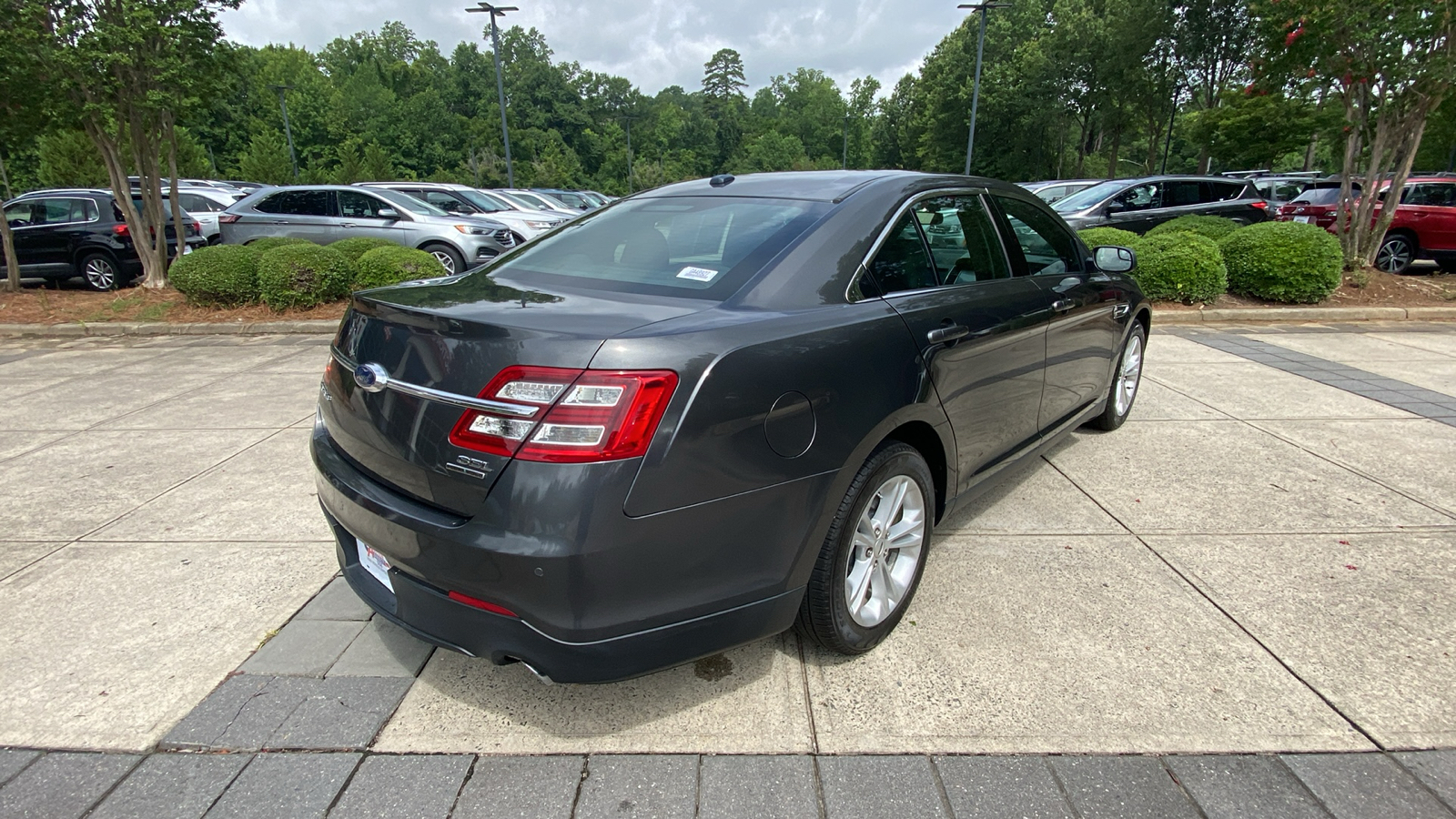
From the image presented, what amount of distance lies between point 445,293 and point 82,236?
489 inches

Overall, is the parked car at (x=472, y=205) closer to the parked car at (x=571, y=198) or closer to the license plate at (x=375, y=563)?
the parked car at (x=571, y=198)

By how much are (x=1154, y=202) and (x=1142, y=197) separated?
21 centimetres

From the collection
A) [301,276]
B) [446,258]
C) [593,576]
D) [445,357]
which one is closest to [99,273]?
[301,276]

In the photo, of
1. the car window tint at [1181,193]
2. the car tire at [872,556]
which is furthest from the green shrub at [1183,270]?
the car tire at [872,556]

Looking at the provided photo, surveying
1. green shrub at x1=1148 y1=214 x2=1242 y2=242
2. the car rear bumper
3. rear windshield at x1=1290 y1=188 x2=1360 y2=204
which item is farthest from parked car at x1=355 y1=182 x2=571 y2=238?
rear windshield at x1=1290 y1=188 x2=1360 y2=204

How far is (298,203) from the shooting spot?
1195 centimetres

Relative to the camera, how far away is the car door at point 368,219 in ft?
36.8

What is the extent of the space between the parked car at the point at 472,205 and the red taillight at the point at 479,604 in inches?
431

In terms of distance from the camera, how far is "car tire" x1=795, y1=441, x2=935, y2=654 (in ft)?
7.73

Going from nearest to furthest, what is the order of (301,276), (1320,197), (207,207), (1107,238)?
(301,276), (1107,238), (1320,197), (207,207)

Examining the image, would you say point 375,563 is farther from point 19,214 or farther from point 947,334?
point 19,214

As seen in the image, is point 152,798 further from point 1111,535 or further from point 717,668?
point 1111,535

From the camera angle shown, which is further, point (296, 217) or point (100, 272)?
point (296, 217)

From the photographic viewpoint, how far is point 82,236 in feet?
36.9
